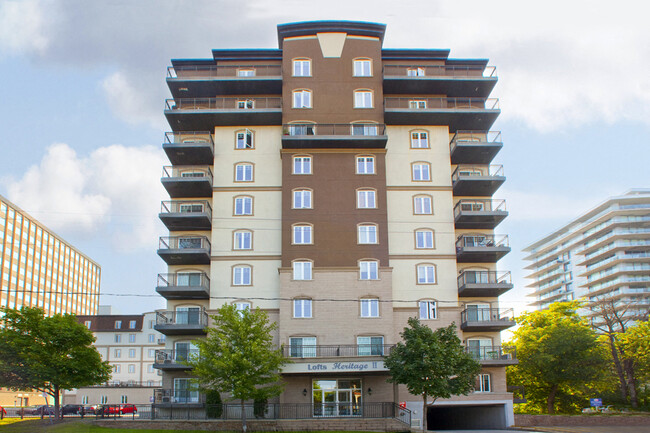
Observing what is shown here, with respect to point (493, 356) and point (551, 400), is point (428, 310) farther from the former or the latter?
point (551, 400)

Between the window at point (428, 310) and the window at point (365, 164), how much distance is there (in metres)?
10.6

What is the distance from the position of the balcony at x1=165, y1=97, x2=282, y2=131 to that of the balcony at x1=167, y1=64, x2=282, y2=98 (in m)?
0.66

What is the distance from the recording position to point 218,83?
49.5 m

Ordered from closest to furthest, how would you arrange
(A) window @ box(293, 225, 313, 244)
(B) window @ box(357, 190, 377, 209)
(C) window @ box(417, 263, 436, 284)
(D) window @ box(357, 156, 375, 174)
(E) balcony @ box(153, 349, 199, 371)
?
(E) balcony @ box(153, 349, 199, 371)
(A) window @ box(293, 225, 313, 244)
(C) window @ box(417, 263, 436, 284)
(B) window @ box(357, 190, 377, 209)
(D) window @ box(357, 156, 375, 174)

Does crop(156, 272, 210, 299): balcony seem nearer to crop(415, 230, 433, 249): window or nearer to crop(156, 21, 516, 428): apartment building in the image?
crop(156, 21, 516, 428): apartment building

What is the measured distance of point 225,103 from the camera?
50.5 metres

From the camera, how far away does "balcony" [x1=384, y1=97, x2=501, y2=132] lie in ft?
160

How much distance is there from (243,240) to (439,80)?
19.8 meters

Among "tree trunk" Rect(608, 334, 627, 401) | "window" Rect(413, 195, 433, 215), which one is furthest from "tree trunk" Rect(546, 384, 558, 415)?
"window" Rect(413, 195, 433, 215)

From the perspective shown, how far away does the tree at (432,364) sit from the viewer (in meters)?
36.5

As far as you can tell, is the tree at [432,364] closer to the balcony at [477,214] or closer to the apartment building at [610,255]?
the balcony at [477,214]

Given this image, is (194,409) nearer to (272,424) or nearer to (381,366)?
(272,424)

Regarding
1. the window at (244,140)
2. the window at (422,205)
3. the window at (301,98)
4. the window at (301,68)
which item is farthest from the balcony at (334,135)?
the window at (422,205)

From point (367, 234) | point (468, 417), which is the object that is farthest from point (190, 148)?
point (468, 417)
